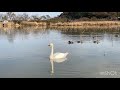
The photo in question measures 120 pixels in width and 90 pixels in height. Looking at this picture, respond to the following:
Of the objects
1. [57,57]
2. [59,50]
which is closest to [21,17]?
[57,57]

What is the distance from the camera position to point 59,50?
7.50m

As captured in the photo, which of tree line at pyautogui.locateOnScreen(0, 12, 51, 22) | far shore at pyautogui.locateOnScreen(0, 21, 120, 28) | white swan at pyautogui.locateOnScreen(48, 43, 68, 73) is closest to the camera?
tree line at pyautogui.locateOnScreen(0, 12, 51, 22)

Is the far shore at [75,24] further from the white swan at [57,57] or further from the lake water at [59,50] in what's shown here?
the white swan at [57,57]

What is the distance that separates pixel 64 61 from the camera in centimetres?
683

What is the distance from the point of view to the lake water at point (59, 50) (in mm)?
5672

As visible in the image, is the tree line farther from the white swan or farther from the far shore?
the white swan

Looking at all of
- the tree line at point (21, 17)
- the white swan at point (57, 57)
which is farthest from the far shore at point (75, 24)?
the white swan at point (57, 57)

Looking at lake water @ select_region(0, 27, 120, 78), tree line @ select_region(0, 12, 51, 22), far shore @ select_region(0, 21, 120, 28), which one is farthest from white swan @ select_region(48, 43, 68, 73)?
tree line @ select_region(0, 12, 51, 22)

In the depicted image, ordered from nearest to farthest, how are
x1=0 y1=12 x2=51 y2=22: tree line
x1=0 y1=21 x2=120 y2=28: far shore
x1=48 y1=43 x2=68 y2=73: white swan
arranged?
x1=0 y1=12 x2=51 y2=22: tree line
x1=0 y1=21 x2=120 y2=28: far shore
x1=48 y1=43 x2=68 y2=73: white swan

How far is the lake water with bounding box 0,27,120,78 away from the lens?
18.6 feet
